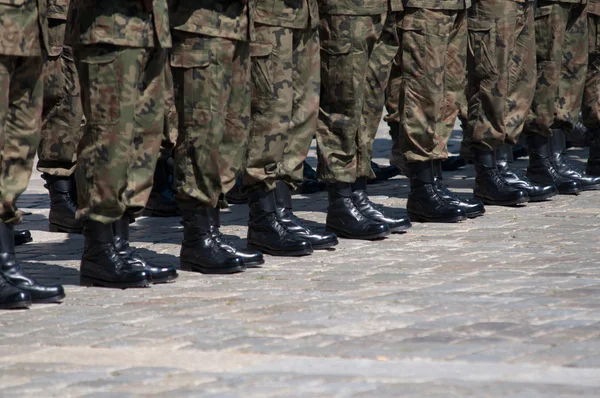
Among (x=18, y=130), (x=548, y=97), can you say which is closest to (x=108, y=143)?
(x=18, y=130)

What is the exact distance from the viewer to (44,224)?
26.0ft

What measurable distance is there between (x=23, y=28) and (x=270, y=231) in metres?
1.87

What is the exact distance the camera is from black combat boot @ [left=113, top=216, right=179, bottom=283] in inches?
221

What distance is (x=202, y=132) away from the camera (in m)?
5.85

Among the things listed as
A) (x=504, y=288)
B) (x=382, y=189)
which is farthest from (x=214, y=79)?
(x=382, y=189)

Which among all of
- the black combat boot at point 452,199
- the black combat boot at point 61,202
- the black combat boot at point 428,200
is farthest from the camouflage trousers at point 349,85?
the black combat boot at point 61,202

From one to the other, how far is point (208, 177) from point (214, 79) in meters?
0.43

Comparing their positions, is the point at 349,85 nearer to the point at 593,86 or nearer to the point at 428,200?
the point at 428,200

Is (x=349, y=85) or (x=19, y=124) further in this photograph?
(x=349, y=85)

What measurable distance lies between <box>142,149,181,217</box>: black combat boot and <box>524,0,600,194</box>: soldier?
7.90 ft

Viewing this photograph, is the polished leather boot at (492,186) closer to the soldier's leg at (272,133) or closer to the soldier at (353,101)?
the soldier at (353,101)

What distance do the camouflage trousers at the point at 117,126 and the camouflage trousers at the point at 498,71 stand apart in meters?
3.03

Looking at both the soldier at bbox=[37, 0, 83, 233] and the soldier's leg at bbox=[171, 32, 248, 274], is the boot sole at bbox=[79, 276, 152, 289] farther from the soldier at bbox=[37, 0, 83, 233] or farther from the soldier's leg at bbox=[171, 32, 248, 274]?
the soldier at bbox=[37, 0, 83, 233]

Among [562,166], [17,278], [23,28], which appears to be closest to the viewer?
[23,28]
